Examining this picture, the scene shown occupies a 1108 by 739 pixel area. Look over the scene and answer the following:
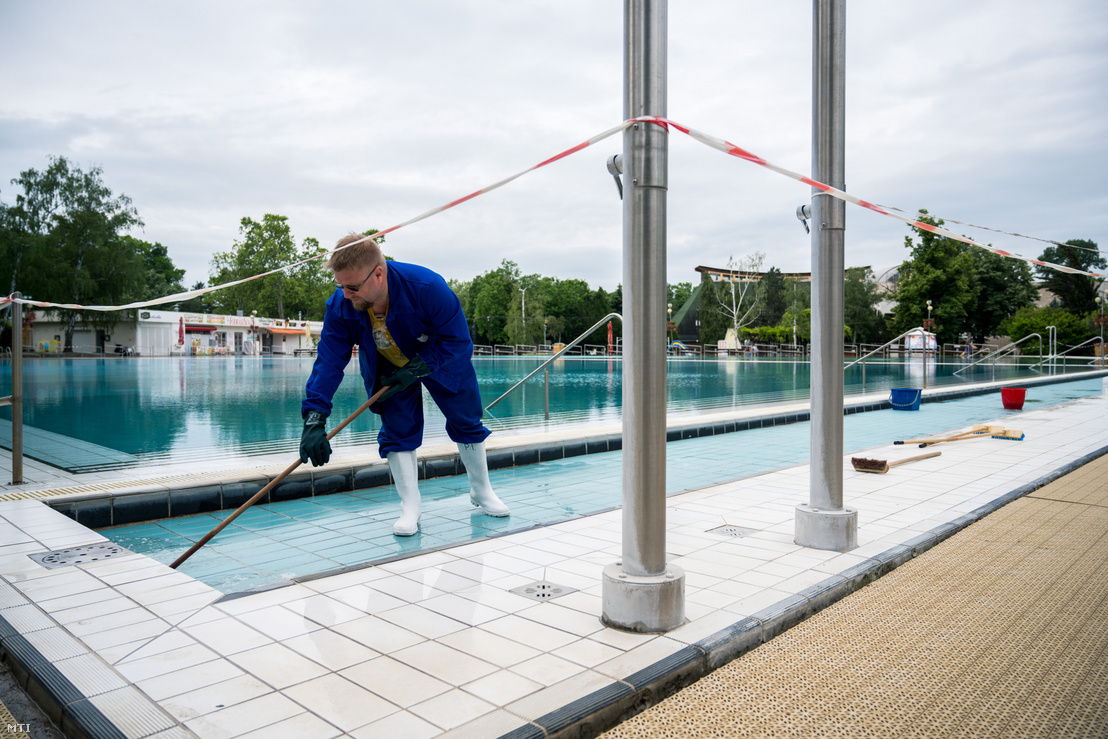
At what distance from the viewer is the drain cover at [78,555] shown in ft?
9.67

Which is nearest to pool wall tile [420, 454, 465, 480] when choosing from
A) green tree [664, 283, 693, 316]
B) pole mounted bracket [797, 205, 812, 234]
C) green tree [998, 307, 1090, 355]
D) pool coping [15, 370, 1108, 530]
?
pool coping [15, 370, 1108, 530]

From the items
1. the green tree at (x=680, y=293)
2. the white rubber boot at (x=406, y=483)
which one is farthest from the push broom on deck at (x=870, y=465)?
the green tree at (x=680, y=293)

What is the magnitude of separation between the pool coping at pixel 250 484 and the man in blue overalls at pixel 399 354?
123cm

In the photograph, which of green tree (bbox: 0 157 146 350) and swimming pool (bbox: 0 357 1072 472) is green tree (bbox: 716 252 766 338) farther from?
green tree (bbox: 0 157 146 350)

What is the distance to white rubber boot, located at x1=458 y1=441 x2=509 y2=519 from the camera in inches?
165

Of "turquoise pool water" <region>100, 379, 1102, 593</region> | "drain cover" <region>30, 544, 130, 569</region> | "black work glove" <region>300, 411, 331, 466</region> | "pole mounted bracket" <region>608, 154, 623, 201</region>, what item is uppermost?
"pole mounted bracket" <region>608, 154, 623, 201</region>

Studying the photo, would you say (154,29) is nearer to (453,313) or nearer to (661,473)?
(453,313)

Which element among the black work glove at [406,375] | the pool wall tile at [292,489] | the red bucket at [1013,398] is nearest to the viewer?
the black work glove at [406,375]

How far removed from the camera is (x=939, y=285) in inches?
1551

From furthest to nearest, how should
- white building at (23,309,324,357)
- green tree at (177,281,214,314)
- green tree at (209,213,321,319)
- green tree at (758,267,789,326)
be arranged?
green tree at (177,281,214,314) < green tree at (758,267,789,326) < green tree at (209,213,321,319) < white building at (23,309,324,357)

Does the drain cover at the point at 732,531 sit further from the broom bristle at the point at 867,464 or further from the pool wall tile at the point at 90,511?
the pool wall tile at the point at 90,511

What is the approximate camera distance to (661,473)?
229 cm

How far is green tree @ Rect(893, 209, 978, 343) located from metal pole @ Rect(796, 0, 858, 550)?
4059cm

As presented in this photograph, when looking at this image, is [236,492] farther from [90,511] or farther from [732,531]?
[732,531]
